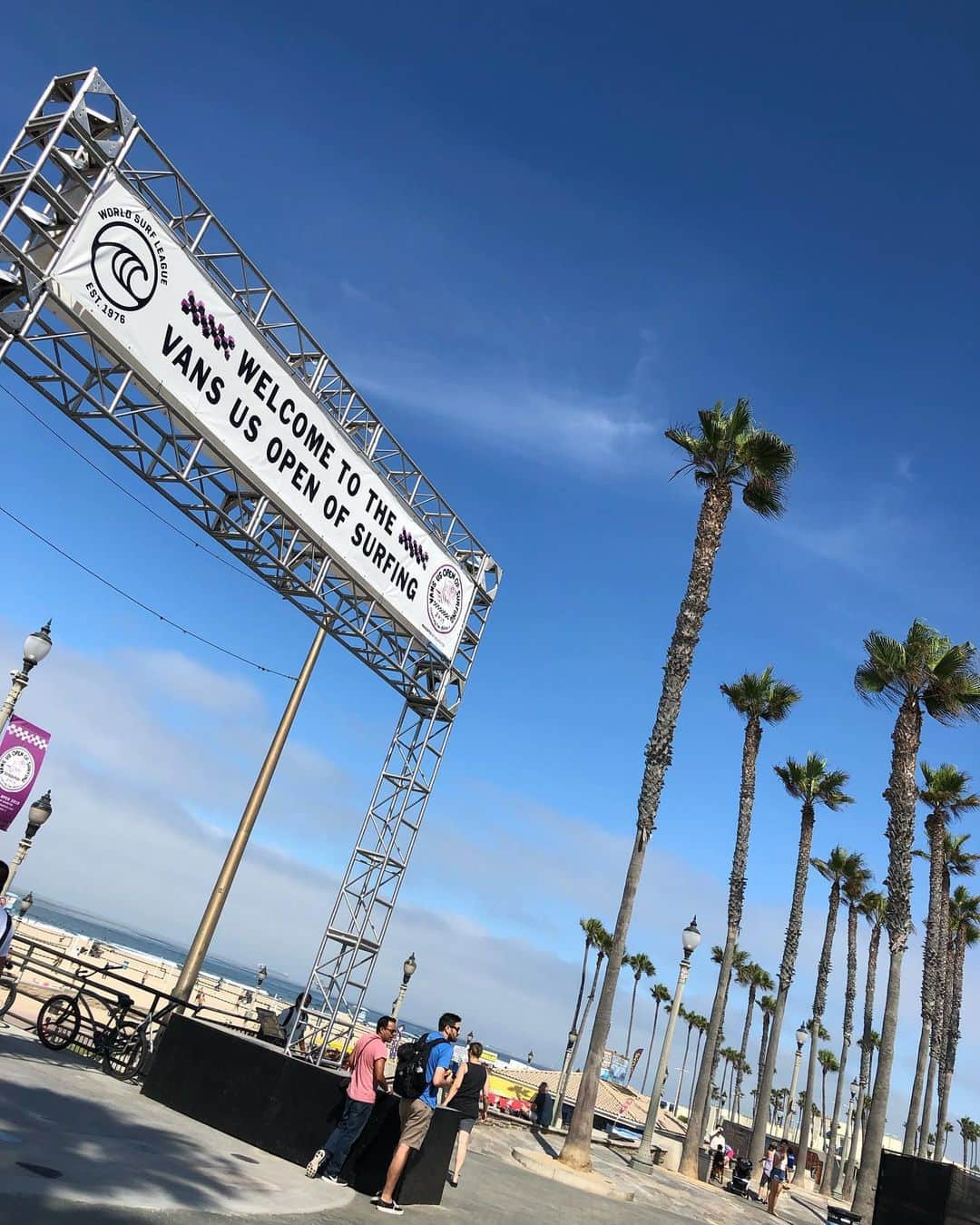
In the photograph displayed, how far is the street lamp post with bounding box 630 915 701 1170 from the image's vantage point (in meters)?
22.7

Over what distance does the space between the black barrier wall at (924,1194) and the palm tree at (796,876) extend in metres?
19.0

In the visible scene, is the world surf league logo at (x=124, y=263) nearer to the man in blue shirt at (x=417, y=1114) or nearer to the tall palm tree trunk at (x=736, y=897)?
the man in blue shirt at (x=417, y=1114)

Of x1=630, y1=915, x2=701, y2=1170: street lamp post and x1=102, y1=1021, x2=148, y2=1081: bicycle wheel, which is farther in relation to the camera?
x1=630, y1=915, x2=701, y2=1170: street lamp post

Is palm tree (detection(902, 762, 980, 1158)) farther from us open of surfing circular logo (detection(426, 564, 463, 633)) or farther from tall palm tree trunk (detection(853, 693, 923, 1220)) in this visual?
us open of surfing circular logo (detection(426, 564, 463, 633))

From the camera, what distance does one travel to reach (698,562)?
22078mm

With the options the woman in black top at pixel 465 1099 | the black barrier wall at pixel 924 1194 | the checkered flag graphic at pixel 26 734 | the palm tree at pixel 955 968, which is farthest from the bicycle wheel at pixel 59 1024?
the palm tree at pixel 955 968

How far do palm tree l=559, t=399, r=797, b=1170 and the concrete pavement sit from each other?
6.47m

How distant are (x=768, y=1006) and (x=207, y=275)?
294ft

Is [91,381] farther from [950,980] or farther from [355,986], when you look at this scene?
[950,980]

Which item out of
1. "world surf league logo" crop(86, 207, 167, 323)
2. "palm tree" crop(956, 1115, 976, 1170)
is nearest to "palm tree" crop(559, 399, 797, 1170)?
"world surf league logo" crop(86, 207, 167, 323)

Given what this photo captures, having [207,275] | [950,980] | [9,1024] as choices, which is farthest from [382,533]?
[950,980]

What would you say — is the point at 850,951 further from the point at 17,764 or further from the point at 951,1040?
the point at 17,764

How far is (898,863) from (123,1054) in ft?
69.8

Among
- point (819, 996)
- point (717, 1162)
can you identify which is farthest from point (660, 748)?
point (819, 996)
